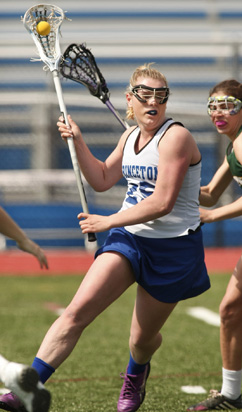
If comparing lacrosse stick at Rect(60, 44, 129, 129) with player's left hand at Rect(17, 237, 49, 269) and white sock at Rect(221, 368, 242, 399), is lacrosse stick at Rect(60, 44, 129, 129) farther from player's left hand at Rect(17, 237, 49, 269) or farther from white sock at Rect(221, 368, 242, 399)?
white sock at Rect(221, 368, 242, 399)

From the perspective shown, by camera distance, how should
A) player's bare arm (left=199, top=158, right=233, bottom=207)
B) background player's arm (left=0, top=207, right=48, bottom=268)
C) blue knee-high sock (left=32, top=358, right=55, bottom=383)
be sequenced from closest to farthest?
blue knee-high sock (left=32, top=358, right=55, bottom=383) → background player's arm (left=0, top=207, right=48, bottom=268) → player's bare arm (left=199, top=158, right=233, bottom=207)

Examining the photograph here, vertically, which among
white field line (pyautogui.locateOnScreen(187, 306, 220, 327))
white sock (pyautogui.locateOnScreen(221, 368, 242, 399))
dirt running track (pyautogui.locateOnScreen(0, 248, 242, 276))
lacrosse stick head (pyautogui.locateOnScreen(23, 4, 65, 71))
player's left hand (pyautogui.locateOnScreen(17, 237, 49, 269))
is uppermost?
lacrosse stick head (pyautogui.locateOnScreen(23, 4, 65, 71))

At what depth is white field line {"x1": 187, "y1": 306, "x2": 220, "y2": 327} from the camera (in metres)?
6.43

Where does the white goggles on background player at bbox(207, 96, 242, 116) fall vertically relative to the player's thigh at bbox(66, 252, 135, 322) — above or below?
above

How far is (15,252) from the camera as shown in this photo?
10.6 meters

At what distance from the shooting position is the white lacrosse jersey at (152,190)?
11.0 feet

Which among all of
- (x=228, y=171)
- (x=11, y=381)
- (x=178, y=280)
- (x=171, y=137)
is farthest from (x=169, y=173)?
(x=11, y=381)

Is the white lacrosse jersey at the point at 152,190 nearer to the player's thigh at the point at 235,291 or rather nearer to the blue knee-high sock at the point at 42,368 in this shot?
Answer: the player's thigh at the point at 235,291

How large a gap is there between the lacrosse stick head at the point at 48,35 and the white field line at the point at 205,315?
3.32m

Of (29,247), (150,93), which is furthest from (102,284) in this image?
(150,93)

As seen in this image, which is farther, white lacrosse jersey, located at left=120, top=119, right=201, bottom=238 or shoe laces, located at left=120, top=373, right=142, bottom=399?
shoe laces, located at left=120, top=373, right=142, bottom=399

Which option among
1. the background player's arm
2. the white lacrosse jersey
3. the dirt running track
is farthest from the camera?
the dirt running track

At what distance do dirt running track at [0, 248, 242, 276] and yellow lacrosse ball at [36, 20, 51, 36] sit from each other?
233 inches

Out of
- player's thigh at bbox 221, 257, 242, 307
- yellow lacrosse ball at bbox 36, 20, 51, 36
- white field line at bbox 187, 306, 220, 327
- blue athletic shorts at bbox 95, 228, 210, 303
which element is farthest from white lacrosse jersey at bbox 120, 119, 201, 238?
white field line at bbox 187, 306, 220, 327
